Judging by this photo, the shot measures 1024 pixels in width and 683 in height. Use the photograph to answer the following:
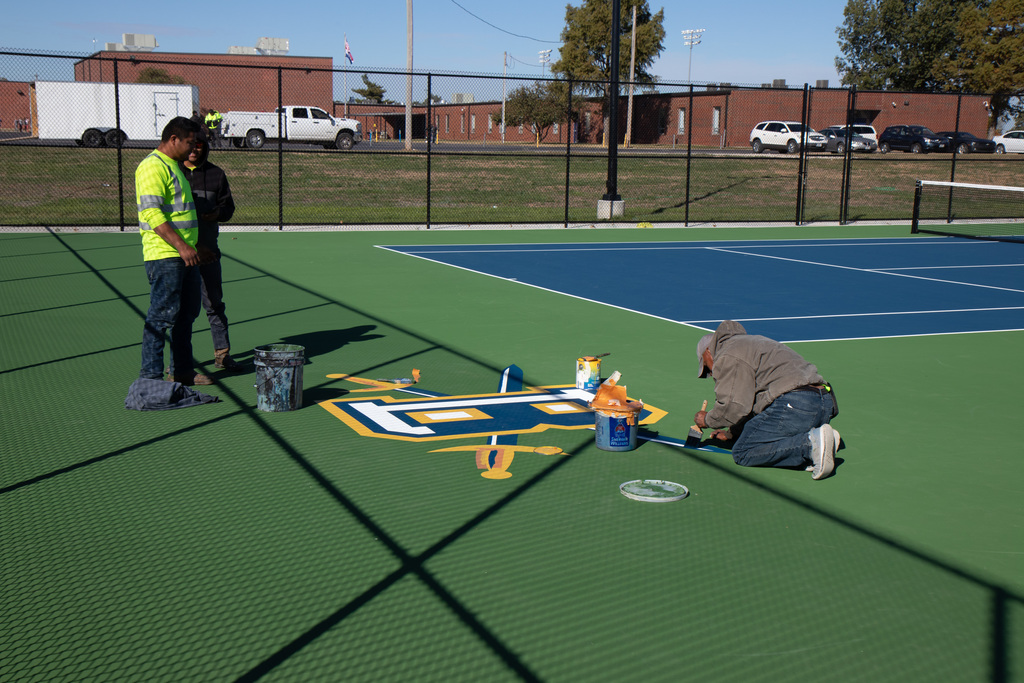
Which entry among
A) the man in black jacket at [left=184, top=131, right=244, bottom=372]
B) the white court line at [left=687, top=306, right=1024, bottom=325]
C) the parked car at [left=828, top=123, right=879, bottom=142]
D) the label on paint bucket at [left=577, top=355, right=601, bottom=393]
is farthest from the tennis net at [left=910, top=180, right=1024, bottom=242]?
the man in black jacket at [left=184, top=131, right=244, bottom=372]

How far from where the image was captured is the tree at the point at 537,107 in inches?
2240

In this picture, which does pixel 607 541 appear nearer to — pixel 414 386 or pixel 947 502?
pixel 947 502

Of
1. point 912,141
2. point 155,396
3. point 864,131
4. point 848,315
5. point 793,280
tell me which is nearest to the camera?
point 155,396

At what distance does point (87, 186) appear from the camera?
30328mm

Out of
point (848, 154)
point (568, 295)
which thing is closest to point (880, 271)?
point (568, 295)

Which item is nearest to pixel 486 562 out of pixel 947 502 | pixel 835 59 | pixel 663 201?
pixel 947 502

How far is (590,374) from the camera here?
8047mm

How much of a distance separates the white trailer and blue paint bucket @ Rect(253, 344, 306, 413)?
34.7 meters

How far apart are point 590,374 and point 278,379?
268 centimetres

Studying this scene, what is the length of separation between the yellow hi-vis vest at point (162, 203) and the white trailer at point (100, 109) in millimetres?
33931

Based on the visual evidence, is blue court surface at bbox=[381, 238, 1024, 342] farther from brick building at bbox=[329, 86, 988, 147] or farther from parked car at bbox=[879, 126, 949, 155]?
brick building at bbox=[329, 86, 988, 147]

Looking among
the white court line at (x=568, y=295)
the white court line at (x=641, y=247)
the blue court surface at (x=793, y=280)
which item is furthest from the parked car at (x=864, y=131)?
the white court line at (x=568, y=295)

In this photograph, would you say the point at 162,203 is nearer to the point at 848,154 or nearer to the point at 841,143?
the point at 848,154

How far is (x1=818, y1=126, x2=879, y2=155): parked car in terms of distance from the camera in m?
50.4
